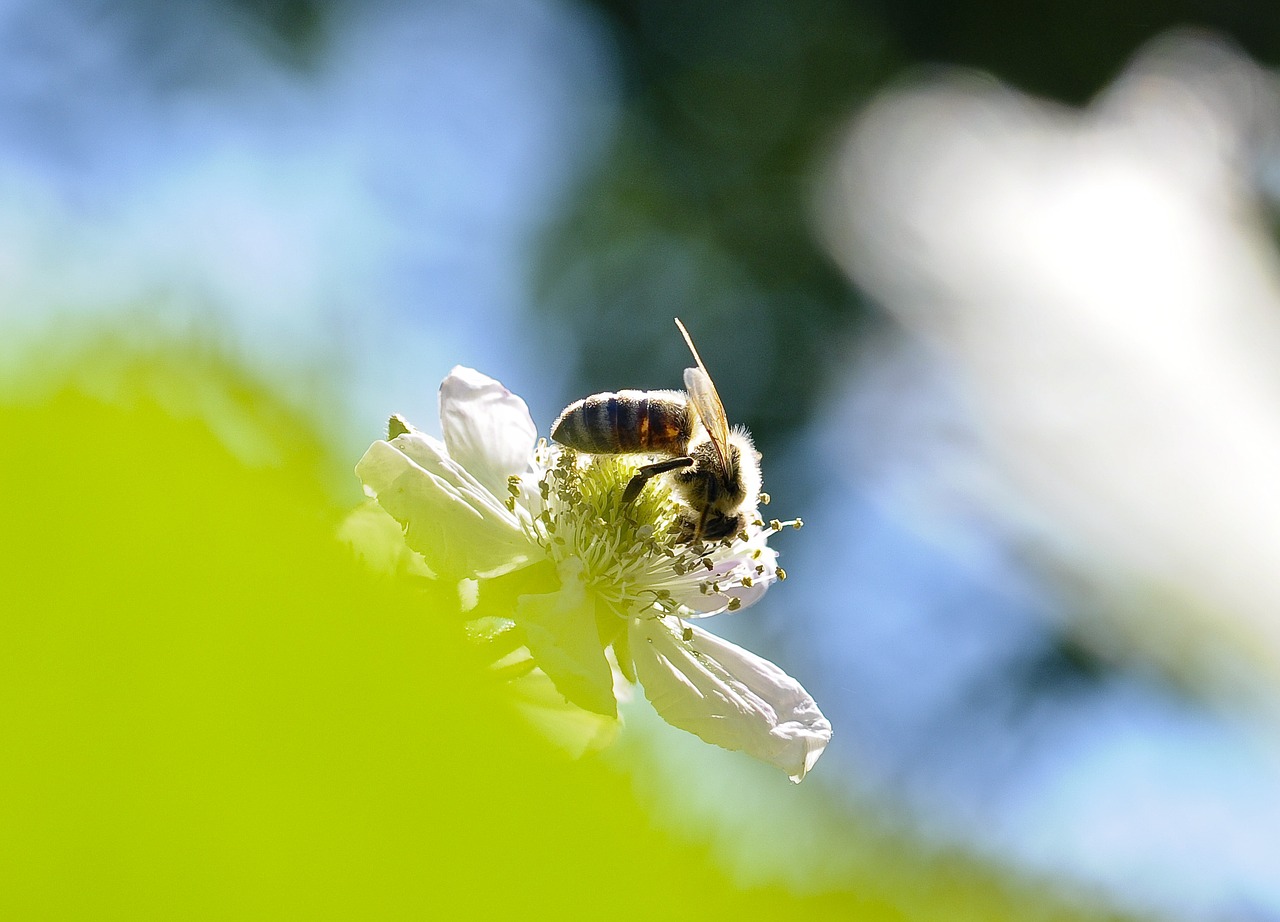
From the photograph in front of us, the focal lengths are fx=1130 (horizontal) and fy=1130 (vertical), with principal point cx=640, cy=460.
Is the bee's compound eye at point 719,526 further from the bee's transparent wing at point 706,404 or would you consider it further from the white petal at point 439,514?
the white petal at point 439,514

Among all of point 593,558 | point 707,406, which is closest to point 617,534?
point 593,558

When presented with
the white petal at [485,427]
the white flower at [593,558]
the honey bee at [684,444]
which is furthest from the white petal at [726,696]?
the white petal at [485,427]

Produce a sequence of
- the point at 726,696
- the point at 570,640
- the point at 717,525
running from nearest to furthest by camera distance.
→ the point at 570,640, the point at 726,696, the point at 717,525

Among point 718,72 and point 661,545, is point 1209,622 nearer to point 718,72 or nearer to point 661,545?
point 661,545

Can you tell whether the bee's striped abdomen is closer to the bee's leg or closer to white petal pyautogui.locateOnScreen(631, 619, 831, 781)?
the bee's leg

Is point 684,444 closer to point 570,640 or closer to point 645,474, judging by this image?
point 645,474

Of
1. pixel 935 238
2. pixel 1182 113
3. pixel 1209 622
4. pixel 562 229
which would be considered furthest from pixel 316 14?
pixel 1209 622
